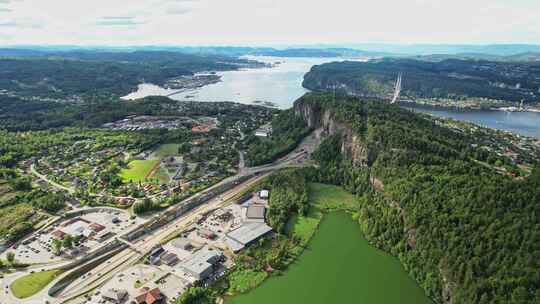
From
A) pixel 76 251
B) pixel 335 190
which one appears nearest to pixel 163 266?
pixel 76 251

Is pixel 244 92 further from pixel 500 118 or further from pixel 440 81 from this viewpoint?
pixel 500 118

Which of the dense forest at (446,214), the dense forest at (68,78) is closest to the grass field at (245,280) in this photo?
the dense forest at (446,214)

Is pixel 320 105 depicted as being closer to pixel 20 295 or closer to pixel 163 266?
pixel 163 266

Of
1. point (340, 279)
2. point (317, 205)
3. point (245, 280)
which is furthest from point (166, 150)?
point (340, 279)

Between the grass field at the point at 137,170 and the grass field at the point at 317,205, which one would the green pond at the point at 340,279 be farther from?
the grass field at the point at 137,170

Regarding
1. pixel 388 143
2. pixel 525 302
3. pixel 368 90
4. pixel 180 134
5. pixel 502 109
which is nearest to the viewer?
pixel 525 302

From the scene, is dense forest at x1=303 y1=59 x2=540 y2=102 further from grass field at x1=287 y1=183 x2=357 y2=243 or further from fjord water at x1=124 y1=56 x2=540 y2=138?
grass field at x1=287 y1=183 x2=357 y2=243
